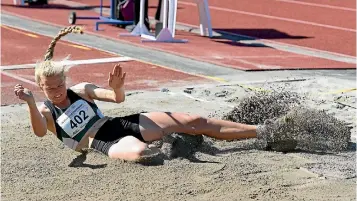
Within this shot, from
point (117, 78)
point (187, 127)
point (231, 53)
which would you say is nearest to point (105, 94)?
point (117, 78)

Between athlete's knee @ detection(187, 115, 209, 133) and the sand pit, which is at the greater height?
athlete's knee @ detection(187, 115, 209, 133)

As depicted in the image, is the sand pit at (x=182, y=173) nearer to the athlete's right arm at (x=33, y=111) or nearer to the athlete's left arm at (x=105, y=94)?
the athlete's right arm at (x=33, y=111)

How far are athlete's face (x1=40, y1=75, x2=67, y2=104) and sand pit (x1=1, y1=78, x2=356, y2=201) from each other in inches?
19.9

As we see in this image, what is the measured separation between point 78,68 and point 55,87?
516 cm

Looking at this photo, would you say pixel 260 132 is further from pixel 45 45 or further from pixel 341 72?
pixel 45 45

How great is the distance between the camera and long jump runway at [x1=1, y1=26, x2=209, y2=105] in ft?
32.2

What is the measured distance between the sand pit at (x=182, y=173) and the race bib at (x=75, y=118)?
9.0 inches

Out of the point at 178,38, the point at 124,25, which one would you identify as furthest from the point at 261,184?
the point at 124,25

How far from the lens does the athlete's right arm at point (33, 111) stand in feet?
18.3

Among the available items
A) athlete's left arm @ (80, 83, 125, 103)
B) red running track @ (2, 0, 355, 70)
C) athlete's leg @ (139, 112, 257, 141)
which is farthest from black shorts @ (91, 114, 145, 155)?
red running track @ (2, 0, 355, 70)

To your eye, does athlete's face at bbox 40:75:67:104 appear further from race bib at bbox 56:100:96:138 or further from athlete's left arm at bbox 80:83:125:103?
athlete's left arm at bbox 80:83:125:103

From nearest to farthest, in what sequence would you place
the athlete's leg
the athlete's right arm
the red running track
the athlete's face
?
the athlete's right arm → the athlete's face → the athlete's leg → the red running track

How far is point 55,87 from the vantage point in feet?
19.2

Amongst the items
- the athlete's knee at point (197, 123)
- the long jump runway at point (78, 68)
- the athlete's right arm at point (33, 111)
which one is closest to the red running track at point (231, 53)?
the long jump runway at point (78, 68)
